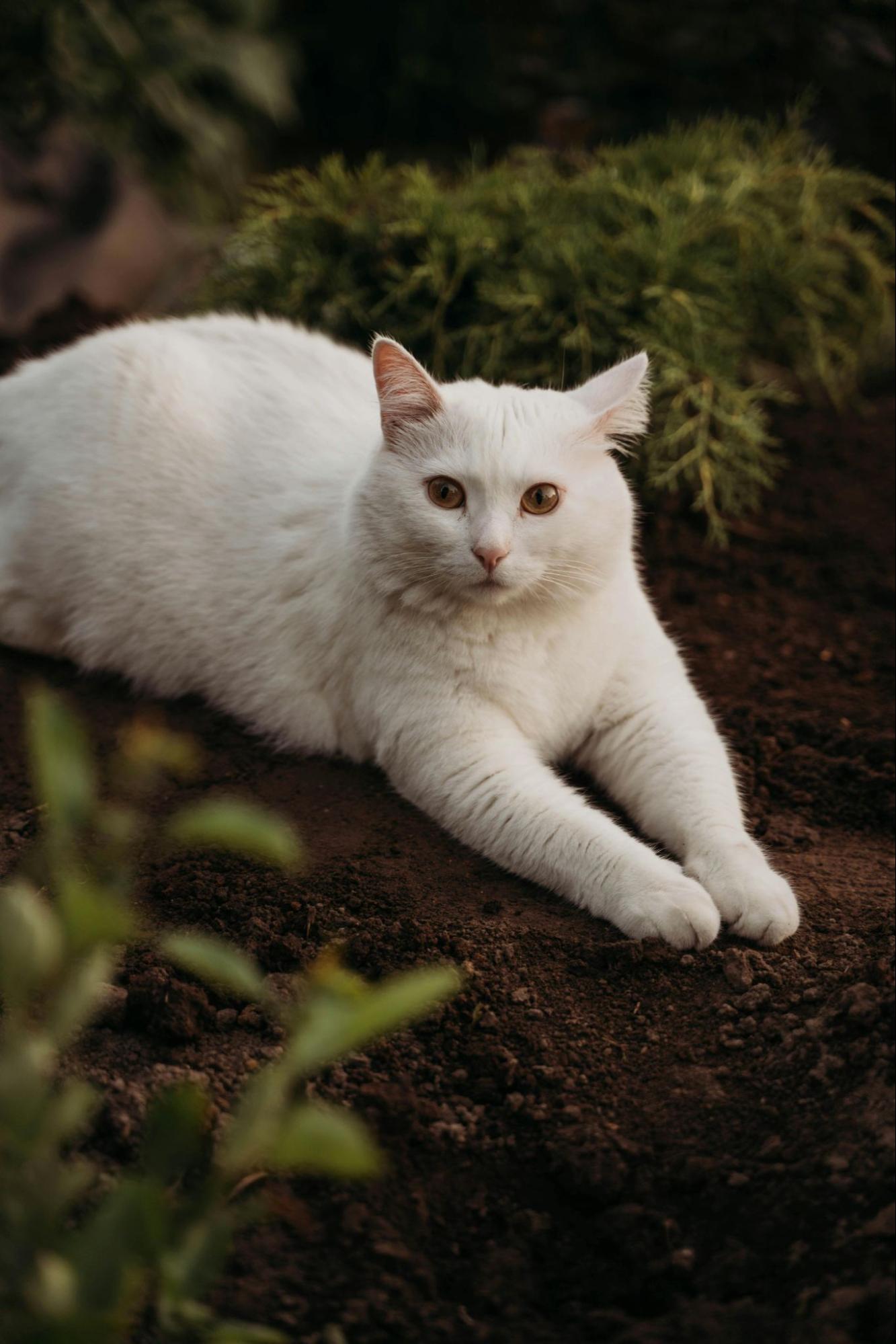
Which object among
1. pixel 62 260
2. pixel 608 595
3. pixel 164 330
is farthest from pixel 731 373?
pixel 62 260

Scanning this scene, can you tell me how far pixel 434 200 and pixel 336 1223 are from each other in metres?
3.66

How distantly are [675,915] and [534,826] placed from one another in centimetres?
40

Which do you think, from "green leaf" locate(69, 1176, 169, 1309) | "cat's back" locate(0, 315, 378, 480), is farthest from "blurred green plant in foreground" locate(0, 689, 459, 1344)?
"cat's back" locate(0, 315, 378, 480)

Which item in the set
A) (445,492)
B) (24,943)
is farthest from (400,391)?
(24,943)

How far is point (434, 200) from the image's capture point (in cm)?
434

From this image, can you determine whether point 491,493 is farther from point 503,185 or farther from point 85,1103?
point 503,185

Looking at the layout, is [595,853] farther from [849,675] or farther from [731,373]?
[731,373]

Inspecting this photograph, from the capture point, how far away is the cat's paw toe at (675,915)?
7.90ft

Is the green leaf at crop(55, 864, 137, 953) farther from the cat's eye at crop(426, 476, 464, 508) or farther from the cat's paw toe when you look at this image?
the cat's eye at crop(426, 476, 464, 508)

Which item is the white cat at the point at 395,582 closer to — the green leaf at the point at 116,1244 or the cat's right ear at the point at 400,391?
the cat's right ear at the point at 400,391

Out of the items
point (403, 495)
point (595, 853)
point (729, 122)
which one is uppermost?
point (729, 122)

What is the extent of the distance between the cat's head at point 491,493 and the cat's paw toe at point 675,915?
74cm

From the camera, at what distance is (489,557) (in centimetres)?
254

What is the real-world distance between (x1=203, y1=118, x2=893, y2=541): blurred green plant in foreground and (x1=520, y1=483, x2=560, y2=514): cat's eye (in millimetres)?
1387
